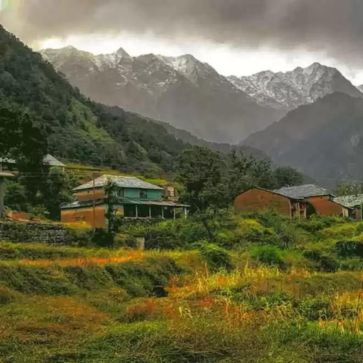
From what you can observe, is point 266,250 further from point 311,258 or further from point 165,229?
point 165,229

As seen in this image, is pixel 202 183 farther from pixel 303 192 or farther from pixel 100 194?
pixel 303 192

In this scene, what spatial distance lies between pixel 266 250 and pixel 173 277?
13360mm

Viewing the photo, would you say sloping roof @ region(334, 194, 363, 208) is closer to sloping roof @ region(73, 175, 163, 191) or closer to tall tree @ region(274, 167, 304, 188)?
tall tree @ region(274, 167, 304, 188)

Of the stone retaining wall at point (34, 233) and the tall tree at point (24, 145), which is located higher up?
the tall tree at point (24, 145)

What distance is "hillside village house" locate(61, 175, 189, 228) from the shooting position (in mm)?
68688

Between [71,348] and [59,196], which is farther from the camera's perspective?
[59,196]

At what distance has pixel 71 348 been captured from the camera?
1488cm

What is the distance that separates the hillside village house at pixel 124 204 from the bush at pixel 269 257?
24.2 meters

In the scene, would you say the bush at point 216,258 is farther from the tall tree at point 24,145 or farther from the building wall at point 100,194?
the building wall at point 100,194

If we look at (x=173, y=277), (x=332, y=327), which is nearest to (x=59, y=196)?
(x=173, y=277)

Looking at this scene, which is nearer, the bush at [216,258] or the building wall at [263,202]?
the bush at [216,258]

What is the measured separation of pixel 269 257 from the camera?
4466 cm

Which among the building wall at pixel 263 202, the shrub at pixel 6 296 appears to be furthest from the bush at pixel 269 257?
the building wall at pixel 263 202

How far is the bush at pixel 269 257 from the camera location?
44.0 m
